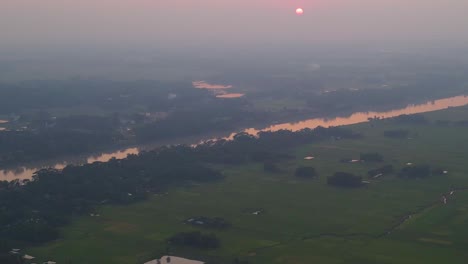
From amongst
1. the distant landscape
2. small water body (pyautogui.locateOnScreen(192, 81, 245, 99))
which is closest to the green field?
the distant landscape

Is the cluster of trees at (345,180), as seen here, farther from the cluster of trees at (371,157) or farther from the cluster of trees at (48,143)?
the cluster of trees at (48,143)

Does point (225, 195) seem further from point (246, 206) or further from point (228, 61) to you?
point (228, 61)

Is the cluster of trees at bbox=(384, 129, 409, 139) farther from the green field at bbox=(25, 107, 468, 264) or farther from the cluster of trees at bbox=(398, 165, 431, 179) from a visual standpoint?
the cluster of trees at bbox=(398, 165, 431, 179)

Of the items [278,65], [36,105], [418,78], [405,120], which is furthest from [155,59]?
[405,120]

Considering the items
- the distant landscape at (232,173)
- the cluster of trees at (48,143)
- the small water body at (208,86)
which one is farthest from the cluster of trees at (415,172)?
the small water body at (208,86)

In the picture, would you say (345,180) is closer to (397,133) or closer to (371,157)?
(371,157)

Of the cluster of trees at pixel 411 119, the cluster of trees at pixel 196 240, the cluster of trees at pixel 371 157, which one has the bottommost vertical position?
the cluster of trees at pixel 196 240

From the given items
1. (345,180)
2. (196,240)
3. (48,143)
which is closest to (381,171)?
(345,180)
